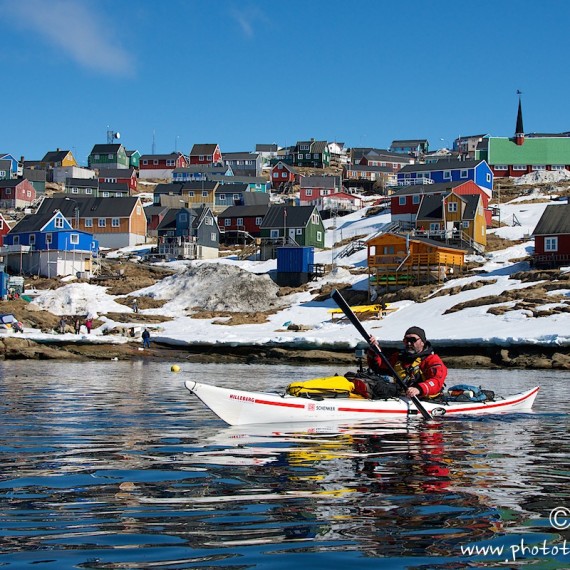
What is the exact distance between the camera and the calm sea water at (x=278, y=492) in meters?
6.89

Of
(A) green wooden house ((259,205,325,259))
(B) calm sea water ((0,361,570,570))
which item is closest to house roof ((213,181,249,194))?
(A) green wooden house ((259,205,325,259))

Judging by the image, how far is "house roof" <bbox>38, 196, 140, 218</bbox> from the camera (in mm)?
95312

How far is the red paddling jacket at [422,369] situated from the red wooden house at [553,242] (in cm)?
4678

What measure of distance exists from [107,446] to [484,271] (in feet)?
174

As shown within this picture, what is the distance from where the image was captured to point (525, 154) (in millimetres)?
117688

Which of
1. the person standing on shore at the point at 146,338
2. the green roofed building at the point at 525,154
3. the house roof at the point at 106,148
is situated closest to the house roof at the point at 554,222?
the person standing on shore at the point at 146,338

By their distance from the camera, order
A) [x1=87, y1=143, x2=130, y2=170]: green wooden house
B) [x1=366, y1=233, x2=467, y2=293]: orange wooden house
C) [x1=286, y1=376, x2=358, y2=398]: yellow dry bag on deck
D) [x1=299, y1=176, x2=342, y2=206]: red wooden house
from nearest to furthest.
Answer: [x1=286, y1=376, x2=358, y2=398]: yellow dry bag on deck
[x1=366, y1=233, x2=467, y2=293]: orange wooden house
[x1=299, y1=176, x2=342, y2=206]: red wooden house
[x1=87, y1=143, x2=130, y2=170]: green wooden house

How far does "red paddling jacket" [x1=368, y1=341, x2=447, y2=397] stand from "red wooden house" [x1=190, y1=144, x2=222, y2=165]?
135 metres

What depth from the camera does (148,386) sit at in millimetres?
27547

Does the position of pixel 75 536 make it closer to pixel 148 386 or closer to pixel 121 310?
pixel 148 386

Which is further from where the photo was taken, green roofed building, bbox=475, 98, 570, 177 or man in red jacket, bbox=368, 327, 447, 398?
green roofed building, bbox=475, 98, 570, 177

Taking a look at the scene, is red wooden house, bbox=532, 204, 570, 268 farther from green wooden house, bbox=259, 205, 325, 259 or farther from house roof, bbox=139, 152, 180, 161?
house roof, bbox=139, 152, 180, 161

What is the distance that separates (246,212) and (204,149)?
187 ft

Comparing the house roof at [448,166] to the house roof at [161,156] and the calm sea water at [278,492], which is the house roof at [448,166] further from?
the calm sea water at [278,492]
